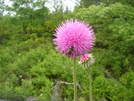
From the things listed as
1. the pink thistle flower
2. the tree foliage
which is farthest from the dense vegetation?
the pink thistle flower

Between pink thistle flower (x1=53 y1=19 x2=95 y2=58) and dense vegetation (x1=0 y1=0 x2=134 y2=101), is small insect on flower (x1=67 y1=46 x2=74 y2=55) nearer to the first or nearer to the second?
pink thistle flower (x1=53 y1=19 x2=95 y2=58)

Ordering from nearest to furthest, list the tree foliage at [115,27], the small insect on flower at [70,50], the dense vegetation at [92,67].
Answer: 1. the small insect on flower at [70,50]
2. the dense vegetation at [92,67]
3. the tree foliage at [115,27]

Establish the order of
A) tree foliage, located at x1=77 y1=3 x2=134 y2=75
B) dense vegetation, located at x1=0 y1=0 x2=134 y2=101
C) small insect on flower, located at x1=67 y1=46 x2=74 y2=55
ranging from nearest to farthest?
small insect on flower, located at x1=67 y1=46 x2=74 y2=55, dense vegetation, located at x1=0 y1=0 x2=134 y2=101, tree foliage, located at x1=77 y1=3 x2=134 y2=75

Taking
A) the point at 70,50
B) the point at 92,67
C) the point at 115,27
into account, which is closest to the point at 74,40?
the point at 70,50

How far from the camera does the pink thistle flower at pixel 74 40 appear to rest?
5.07 ft

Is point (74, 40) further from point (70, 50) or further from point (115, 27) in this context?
point (115, 27)

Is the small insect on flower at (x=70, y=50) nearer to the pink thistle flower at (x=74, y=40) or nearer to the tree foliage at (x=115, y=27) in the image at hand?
the pink thistle flower at (x=74, y=40)

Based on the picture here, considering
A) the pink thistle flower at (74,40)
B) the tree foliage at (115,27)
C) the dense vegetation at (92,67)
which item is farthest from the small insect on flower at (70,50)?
the tree foliage at (115,27)

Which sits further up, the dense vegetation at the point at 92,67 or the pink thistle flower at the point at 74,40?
the pink thistle flower at the point at 74,40

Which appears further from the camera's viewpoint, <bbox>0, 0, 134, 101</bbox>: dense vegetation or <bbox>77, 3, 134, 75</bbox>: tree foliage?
<bbox>77, 3, 134, 75</bbox>: tree foliage

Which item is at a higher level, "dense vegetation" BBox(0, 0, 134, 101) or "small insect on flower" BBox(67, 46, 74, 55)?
"small insect on flower" BBox(67, 46, 74, 55)

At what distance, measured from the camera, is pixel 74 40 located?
5.19 feet

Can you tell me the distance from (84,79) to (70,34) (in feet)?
10.7

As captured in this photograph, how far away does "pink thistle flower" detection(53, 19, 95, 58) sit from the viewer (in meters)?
1.55
